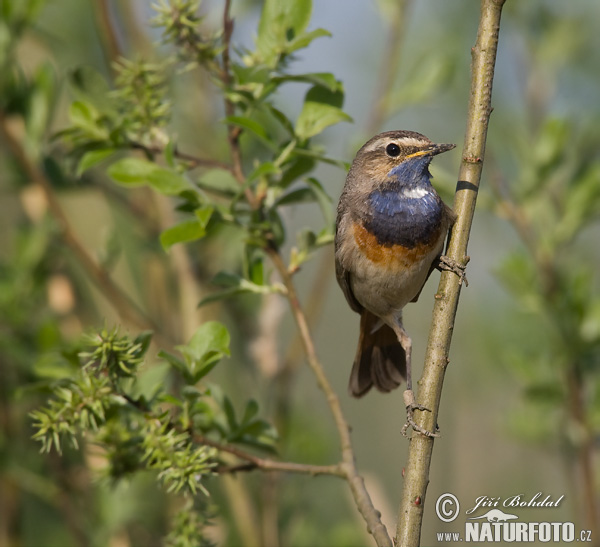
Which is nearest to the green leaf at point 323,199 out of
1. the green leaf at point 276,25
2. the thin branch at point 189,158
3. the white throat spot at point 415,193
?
the thin branch at point 189,158

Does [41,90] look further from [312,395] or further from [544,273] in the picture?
[312,395]

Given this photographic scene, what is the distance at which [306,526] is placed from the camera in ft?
11.7

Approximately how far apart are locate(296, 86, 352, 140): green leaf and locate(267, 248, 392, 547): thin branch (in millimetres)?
411

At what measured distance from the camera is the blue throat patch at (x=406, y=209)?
310 centimetres

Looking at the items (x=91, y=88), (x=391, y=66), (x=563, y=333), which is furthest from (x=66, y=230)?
(x=563, y=333)

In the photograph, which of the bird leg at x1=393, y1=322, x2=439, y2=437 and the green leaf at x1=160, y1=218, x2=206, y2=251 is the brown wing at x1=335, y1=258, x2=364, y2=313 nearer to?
the bird leg at x1=393, y1=322, x2=439, y2=437

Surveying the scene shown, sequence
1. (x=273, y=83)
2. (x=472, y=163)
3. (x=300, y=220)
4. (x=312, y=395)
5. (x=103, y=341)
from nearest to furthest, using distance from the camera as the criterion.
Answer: (x=103, y=341)
(x=472, y=163)
(x=273, y=83)
(x=300, y=220)
(x=312, y=395)

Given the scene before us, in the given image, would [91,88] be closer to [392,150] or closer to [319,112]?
[319,112]

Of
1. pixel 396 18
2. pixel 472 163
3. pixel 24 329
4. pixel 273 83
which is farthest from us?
pixel 396 18

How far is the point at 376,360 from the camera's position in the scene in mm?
3621

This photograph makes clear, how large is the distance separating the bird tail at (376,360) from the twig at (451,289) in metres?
1.39

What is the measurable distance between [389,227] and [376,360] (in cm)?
71

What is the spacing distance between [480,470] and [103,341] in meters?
2.88

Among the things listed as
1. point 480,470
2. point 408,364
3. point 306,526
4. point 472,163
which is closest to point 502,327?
point 480,470
